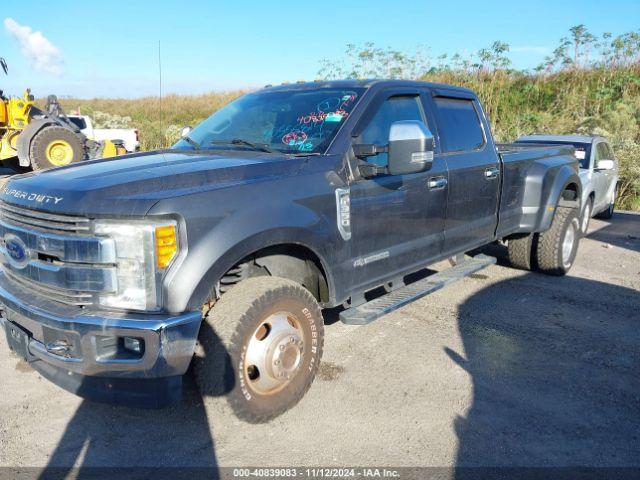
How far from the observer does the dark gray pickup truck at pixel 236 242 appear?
2.64 m

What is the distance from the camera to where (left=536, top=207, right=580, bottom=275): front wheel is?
6.22m

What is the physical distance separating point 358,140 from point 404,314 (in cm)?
205

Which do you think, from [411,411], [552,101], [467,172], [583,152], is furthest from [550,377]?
[552,101]

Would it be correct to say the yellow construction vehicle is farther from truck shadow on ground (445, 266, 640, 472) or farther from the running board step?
truck shadow on ground (445, 266, 640, 472)

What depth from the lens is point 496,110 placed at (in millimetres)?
19406

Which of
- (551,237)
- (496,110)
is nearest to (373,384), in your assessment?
(551,237)

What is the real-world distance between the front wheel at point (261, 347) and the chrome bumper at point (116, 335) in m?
0.22

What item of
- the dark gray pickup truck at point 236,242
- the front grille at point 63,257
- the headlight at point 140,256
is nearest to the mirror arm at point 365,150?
the dark gray pickup truck at point 236,242

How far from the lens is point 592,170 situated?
9.00 metres

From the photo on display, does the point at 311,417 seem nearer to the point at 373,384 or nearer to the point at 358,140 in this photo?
the point at 373,384

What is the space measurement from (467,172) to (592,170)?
533cm

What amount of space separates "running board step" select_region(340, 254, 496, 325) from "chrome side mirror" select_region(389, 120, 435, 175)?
966 mm

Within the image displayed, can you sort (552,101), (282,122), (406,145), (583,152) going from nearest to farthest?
(406,145) < (282,122) < (583,152) < (552,101)

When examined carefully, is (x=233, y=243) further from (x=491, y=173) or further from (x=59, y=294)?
(x=491, y=173)
